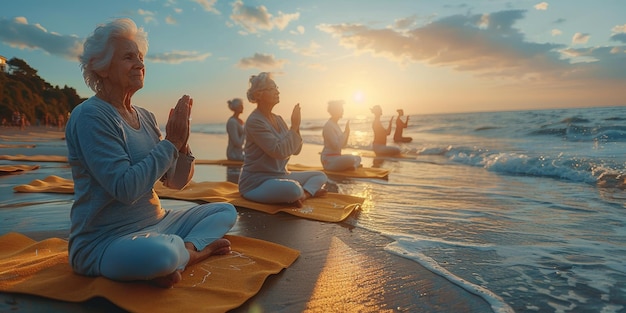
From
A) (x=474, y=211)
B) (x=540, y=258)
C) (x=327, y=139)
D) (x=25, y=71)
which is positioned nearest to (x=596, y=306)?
(x=540, y=258)

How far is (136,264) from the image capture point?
7.48 ft

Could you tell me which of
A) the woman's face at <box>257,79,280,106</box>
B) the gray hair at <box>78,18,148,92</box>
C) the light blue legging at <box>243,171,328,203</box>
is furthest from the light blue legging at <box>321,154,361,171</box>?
the gray hair at <box>78,18,148,92</box>

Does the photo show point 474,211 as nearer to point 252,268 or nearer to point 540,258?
point 540,258

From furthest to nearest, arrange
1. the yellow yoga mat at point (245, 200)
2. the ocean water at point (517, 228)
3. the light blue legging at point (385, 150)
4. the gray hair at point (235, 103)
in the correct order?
1. the light blue legging at point (385, 150)
2. the gray hair at point (235, 103)
3. the yellow yoga mat at point (245, 200)
4. the ocean water at point (517, 228)

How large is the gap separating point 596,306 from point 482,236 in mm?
1498

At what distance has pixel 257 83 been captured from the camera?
503 centimetres

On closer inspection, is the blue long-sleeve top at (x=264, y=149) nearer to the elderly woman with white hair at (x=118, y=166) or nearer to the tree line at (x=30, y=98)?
the elderly woman with white hair at (x=118, y=166)

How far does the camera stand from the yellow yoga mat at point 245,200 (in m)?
4.69

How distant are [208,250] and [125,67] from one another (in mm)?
1373

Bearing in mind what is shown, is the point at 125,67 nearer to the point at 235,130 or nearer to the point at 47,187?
the point at 47,187

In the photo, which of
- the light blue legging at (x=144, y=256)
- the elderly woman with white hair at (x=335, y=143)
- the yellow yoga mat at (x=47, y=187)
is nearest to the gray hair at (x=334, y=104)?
the elderly woman with white hair at (x=335, y=143)

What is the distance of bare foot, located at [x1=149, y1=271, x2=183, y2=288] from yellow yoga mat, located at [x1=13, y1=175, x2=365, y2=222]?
2.20m

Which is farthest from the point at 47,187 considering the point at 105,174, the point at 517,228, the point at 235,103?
the point at 517,228

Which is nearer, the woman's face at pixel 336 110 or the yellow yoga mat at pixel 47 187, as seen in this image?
the yellow yoga mat at pixel 47 187
